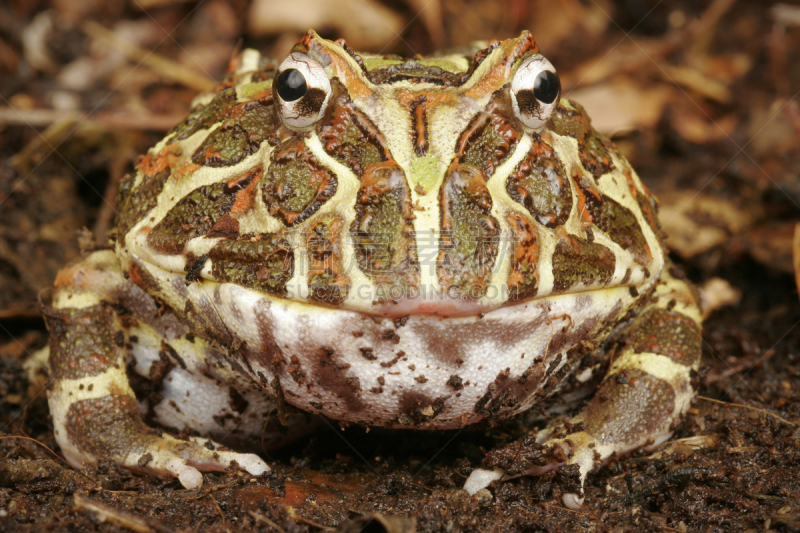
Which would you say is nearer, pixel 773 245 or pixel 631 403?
pixel 631 403

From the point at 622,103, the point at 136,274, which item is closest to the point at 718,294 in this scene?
the point at 622,103

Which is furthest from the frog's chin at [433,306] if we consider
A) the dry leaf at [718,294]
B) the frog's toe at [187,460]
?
the dry leaf at [718,294]

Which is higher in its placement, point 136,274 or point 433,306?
point 433,306

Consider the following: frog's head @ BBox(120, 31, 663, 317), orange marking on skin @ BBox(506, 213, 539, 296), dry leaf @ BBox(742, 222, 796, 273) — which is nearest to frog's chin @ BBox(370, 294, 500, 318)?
frog's head @ BBox(120, 31, 663, 317)

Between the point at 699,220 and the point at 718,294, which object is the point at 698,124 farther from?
the point at 718,294

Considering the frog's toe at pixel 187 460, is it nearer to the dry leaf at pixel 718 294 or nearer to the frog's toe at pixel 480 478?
the frog's toe at pixel 480 478

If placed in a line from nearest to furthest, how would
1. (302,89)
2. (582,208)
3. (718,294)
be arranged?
(302,89)
(582,208)
(718,294)

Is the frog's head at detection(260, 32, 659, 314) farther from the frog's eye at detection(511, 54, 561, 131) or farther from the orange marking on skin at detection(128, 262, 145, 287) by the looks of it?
the orange marking on skin at detection(128, 262, 145, 287)
